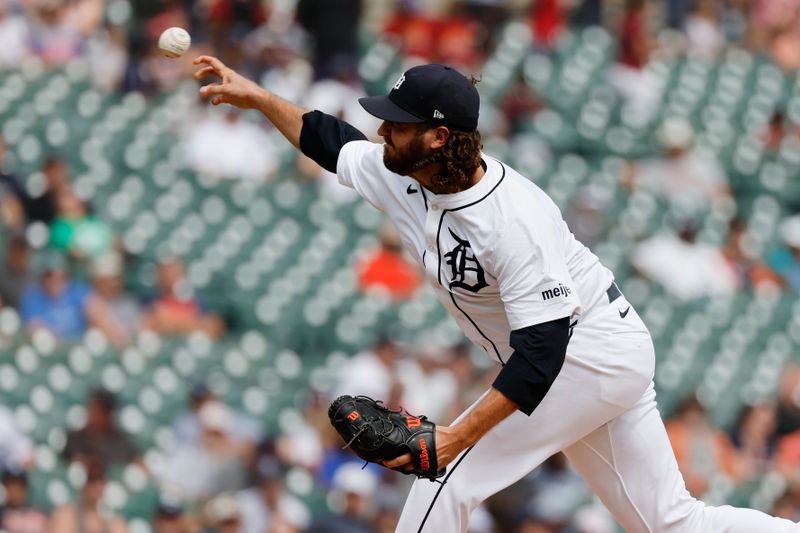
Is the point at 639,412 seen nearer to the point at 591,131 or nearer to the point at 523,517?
the point at 523,517

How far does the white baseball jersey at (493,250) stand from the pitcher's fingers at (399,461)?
18.6 inches

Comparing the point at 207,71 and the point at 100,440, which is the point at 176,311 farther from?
the point at 207,71

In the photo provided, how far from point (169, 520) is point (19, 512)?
81cm

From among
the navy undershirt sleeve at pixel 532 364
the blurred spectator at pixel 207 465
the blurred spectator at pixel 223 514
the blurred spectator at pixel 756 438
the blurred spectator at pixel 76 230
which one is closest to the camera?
the navy undershirt sleeve at pixel 532 364

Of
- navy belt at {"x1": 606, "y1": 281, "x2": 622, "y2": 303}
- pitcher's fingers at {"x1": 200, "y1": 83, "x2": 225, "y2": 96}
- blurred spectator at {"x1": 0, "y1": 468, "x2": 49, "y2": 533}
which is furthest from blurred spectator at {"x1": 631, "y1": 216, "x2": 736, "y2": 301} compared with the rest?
pitcher's fingers at {"x1": 200, "y1": 83, "x2": 225, "y2": 96}

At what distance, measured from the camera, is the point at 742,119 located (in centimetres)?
1247

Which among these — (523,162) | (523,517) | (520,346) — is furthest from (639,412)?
(523,162)

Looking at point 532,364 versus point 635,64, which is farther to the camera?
point 635,64

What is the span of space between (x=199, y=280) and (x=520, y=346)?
5499mm

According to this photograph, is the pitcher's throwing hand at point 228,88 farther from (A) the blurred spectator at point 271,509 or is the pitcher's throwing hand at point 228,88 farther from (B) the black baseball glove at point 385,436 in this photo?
(A) the blurred spectator at point 271,509

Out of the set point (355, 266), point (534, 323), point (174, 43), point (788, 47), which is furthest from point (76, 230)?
point (788, 47)

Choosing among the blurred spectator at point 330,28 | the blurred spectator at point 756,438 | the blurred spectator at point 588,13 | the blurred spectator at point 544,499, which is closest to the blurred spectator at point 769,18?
the blurred spectator at point 588,13

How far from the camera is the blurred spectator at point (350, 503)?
7.34 metres

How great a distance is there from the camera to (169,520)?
7.32 meters
